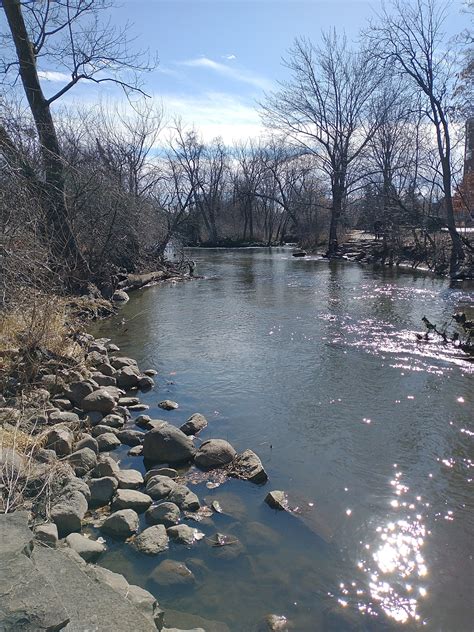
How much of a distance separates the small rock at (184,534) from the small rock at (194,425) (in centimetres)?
194

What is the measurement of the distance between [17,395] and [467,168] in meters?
24.3

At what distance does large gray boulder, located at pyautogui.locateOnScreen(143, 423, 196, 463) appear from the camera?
520 cm

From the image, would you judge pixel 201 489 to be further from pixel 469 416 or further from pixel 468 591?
pixel 469 416

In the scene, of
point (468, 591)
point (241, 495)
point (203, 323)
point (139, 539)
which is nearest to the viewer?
point (468, 591)

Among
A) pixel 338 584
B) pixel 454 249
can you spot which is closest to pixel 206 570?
pixel 338 584

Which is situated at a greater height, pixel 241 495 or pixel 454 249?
pixel 454 249

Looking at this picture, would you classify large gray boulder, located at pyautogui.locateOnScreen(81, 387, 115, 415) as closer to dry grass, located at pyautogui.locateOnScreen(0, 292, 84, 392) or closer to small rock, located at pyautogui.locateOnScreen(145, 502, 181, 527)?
dry grass, located at pyautogui.locateOnScreen(0, 292, 84, 392)

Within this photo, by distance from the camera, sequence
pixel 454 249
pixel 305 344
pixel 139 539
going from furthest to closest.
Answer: pixel 454 249 < pixel 305 344 < pixel 139 539

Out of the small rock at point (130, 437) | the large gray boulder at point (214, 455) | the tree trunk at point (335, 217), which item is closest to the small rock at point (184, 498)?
the large gray boulder at point (214, 455)

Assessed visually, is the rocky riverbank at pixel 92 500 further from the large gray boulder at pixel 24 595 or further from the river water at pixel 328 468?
the river water at pixel 328 468

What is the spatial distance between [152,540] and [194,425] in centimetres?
222

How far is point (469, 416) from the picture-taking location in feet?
20.1

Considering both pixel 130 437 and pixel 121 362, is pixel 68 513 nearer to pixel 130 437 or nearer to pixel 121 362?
pixel 130 437

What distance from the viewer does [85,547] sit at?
3.57 meters
